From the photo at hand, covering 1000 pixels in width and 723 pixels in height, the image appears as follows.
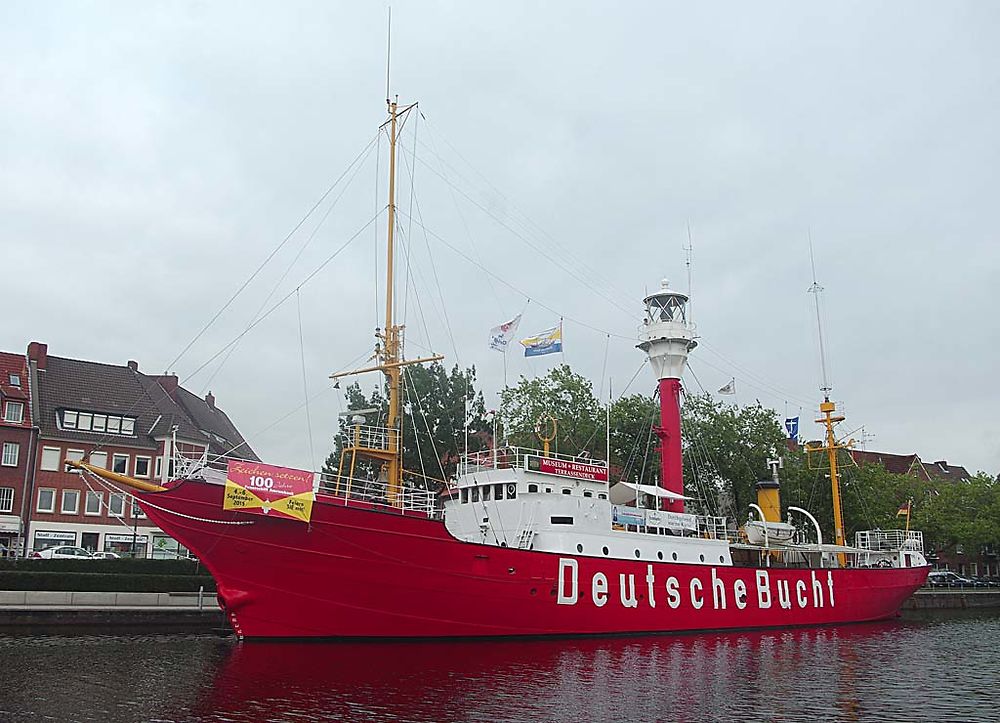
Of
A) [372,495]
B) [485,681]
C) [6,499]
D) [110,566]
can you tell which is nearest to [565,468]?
[372,495]

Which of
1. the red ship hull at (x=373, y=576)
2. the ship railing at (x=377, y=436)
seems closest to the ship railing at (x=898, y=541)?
the red ship hull at (x=373, y=576)

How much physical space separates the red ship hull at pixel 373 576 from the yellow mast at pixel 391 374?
209 centimetres

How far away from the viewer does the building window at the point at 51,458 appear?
1877 inches

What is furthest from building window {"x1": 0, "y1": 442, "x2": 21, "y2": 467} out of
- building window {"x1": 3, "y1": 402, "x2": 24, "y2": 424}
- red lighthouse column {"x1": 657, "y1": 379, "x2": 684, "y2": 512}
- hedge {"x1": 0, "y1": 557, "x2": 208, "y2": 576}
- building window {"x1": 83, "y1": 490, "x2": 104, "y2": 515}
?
red lighthouse column {"x1": 657, "y1": 379, "x2": 684, "y2": 512}

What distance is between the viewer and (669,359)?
3709 cm

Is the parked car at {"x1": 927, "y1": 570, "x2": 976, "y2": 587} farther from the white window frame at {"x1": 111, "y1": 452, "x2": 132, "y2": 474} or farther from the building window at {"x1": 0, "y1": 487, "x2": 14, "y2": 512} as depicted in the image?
the building window at {"x1": 0, "y1": 487, "x2": 14, "y2": 512}

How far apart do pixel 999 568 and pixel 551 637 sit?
65498 millimetres

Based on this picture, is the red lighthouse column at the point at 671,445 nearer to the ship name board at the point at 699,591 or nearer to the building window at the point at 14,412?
the ship name board at the point at 699,591

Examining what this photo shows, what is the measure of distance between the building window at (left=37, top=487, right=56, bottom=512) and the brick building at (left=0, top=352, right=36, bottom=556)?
790 millimetres

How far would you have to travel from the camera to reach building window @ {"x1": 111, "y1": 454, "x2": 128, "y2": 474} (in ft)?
164

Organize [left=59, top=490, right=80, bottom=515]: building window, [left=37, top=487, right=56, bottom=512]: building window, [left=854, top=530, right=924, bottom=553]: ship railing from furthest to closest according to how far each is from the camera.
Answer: [left=59, top=490, right=80, bottom=515]: building window, [left=37, top=487, right=56, bottom=512]: building window, [left=854, top=530, right=924, bottom=553]: ship railing

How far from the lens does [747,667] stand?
78.3 ft

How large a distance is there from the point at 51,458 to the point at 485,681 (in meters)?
36.8

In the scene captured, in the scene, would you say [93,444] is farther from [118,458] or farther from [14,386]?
[14,386]
